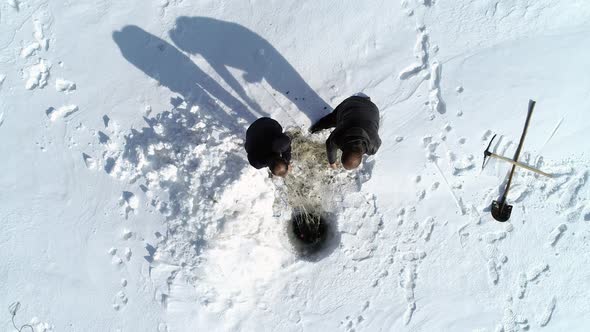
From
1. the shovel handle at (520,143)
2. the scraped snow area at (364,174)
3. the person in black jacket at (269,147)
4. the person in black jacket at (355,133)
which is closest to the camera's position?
the person in black jacket at (355,133)

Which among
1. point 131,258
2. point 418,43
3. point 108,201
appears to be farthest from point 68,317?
point 418,43

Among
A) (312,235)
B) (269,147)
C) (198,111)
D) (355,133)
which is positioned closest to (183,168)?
(198,111)

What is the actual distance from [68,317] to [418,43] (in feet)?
17.6

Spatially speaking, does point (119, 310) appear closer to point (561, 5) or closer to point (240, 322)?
point (240, 322)

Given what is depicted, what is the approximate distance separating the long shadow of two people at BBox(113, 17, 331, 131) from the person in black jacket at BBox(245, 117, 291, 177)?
0.95 meters

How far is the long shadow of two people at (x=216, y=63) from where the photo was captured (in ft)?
14.6

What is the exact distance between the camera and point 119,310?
4.45m

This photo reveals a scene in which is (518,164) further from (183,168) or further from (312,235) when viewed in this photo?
(183,168)

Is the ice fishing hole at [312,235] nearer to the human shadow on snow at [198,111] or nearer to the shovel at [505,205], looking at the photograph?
the human shadow on snow at [198,111]

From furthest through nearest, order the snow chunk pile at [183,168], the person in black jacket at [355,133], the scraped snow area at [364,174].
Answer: the scraped snow area at [364,174], the snow chunk pile at [183,168], the person in black jacket at [355,133]

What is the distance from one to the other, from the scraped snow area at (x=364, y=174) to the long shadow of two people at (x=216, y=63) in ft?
0.06

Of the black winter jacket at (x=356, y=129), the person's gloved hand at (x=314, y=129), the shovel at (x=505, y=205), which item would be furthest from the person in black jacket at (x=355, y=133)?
the shovel at (x=505, y=205)

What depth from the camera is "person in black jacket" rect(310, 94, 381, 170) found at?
10.2ft

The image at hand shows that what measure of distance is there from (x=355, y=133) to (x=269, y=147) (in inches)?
31.0
